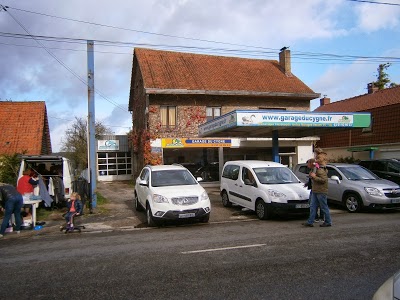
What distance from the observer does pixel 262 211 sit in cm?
1068

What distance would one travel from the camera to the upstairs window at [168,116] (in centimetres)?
2194

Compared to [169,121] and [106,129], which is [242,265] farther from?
[106,129]

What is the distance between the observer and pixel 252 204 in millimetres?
11227

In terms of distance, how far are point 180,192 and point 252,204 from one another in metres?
2.60

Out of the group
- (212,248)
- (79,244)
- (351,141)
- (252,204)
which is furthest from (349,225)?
(351,141)

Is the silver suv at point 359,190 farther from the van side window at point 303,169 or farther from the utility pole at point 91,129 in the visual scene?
the utility pole at point 91,129

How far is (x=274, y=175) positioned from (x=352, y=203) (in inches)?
114

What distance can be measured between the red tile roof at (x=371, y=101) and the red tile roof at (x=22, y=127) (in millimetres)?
22868

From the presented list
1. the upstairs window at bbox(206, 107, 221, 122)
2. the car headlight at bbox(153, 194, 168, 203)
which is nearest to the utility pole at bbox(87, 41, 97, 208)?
the car headlight at bbox(153, 194, 168, 203)

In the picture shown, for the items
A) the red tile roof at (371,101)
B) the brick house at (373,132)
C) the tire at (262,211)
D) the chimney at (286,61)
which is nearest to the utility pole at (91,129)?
the tire at (262,211)

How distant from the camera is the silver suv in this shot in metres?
11.4

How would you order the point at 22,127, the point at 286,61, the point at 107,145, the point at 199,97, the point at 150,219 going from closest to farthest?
the point at 150,219, the point at 22,127, the point at 199,97, the point at 286,61, the point at 107,145

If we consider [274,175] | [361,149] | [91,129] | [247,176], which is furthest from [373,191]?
[361,149]

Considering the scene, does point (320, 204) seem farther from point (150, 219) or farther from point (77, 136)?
point (77, 136)
